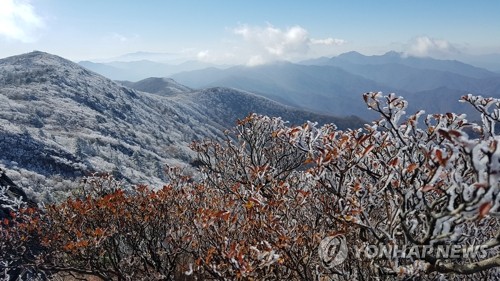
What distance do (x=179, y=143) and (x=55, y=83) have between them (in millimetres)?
36785

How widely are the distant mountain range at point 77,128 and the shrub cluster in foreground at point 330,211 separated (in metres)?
23.2

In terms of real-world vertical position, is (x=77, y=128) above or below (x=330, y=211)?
below

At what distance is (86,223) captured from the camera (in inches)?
497

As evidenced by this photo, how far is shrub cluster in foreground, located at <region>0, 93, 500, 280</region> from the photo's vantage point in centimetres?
387

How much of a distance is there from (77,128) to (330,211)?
72570 mm

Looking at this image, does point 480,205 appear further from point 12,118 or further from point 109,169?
point 12,118

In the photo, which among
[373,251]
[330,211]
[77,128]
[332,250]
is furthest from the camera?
[77,128]

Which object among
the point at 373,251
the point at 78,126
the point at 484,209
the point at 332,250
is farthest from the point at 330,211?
the point at 78,126

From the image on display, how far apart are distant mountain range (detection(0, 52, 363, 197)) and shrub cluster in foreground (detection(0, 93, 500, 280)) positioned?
23.2 m

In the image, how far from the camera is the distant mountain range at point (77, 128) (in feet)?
149

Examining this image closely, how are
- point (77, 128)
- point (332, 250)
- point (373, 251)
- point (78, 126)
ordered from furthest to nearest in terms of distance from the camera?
1. point (78, 126)
2. point (77, 128)
3. point (332, 250)
4. point (373, 251)

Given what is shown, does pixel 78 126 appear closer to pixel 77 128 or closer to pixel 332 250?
pixel 77 128

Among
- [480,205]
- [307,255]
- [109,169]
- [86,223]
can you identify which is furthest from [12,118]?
[480,205]

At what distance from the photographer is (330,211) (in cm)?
817
